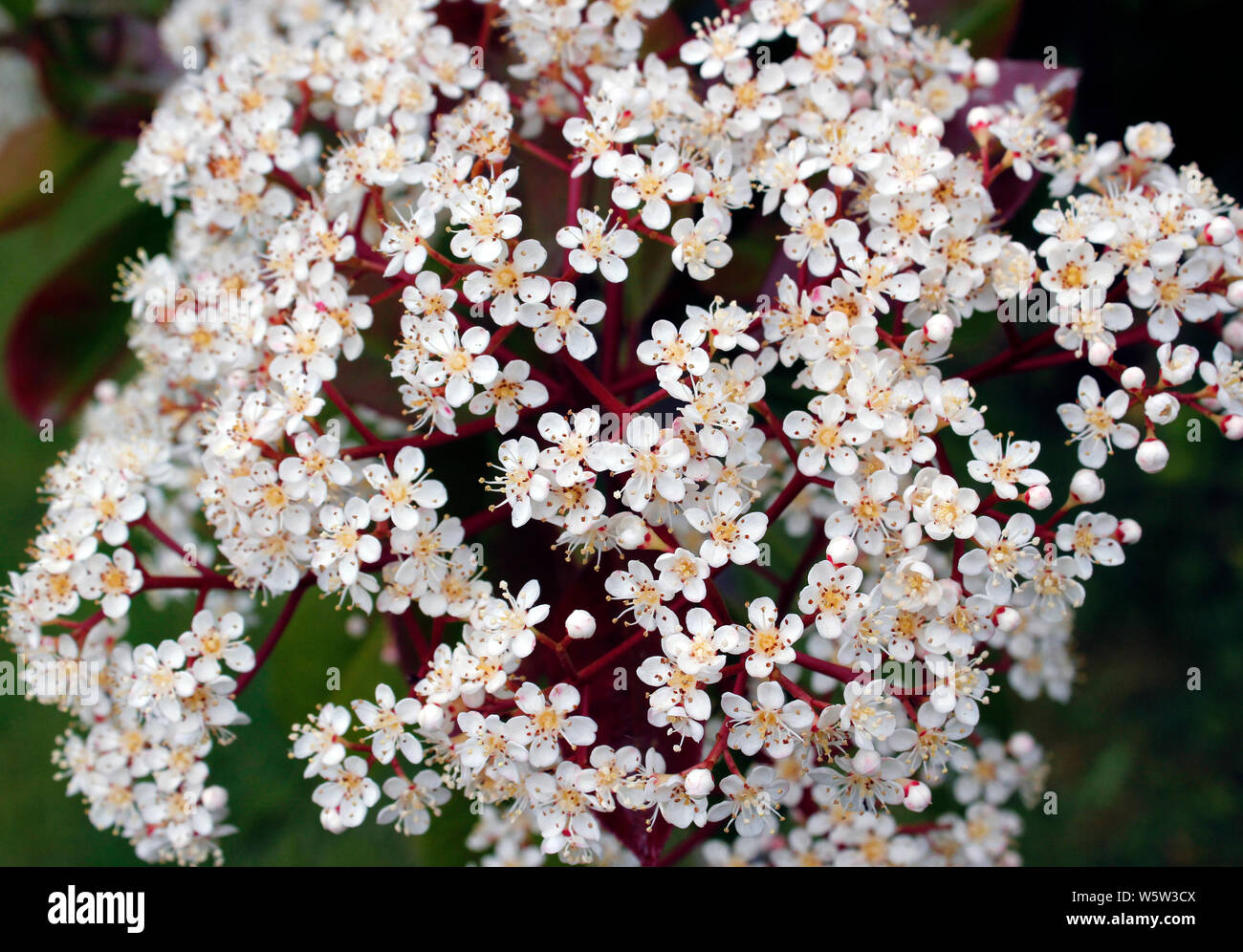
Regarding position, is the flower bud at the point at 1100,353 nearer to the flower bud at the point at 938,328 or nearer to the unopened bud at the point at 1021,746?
the flower bud at the point at 938,328

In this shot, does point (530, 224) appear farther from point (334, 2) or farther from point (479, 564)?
point (334, 2)

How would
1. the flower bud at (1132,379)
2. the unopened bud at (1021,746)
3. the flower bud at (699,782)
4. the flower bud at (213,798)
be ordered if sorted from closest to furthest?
the flower bud at (699,782) < the flower bud at (1132,379) < the flower bud at (213,798) < the unopened bud at (1021,746)

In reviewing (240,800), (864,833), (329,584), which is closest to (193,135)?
(329,584)

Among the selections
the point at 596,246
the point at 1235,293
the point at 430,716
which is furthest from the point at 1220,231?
the point at 430,716

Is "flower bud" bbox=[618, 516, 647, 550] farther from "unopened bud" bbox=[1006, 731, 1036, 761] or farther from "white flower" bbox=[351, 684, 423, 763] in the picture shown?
"unopened bud" bbox=[1006, 731, 1036, 761]

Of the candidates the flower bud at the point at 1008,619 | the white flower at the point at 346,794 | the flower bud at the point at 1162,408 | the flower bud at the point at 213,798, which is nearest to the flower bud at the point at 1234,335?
the flower bud at the point at 1162,408

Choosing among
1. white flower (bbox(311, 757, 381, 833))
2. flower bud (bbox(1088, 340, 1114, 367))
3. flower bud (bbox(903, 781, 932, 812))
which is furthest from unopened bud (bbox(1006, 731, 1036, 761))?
white flower (bbox(311, 757, 381, 833))
